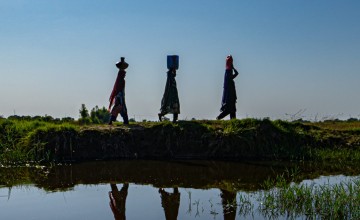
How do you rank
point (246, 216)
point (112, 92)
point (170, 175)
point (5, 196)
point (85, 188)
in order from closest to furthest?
point (246, 216)
point (5, 196)
point (85, 188)
point (170, 175)
point (112, 92)

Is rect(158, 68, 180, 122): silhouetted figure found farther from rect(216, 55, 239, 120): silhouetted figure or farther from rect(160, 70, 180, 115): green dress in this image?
rect(216, 55, 239, 120): silhouetted figure

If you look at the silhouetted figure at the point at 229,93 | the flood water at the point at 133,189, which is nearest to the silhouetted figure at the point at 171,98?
the silhouetted figure at the point at 229,93

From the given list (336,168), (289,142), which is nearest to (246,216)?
(336,168)

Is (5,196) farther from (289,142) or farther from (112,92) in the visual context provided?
(289,142)

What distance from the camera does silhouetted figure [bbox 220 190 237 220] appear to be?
7.63 meters

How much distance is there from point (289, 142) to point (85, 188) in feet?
26.3

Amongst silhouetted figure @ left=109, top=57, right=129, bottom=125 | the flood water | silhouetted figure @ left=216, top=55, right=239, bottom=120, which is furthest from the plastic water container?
the flood water

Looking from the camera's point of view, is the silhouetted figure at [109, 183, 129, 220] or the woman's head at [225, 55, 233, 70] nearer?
the silhouetted figure at [109, 183, 129, 220]

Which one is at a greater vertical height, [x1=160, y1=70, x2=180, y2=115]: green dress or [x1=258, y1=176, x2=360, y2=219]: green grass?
[x1=160, y1=70, x2=180, y2=115]: green dress

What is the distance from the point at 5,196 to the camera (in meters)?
9.29

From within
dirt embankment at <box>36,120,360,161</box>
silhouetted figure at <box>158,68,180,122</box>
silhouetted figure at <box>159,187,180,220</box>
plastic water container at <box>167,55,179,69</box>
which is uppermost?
plastic water container at <box>167,55,179,69</box>

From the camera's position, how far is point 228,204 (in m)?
8.29

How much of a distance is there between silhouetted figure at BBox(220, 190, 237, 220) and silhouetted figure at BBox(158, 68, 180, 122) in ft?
24.8

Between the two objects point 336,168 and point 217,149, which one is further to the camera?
point 217,149
